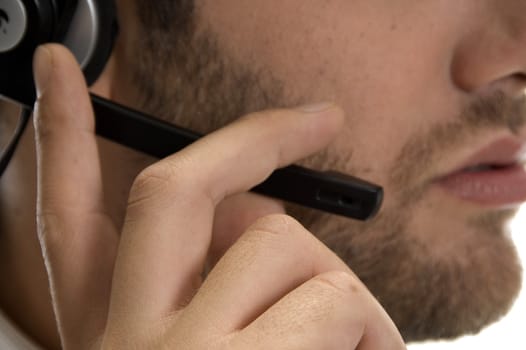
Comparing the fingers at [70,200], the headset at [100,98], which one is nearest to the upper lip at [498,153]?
the headset at [100,98]

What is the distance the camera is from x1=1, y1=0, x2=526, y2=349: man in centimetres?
71

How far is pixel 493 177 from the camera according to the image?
3.23ft

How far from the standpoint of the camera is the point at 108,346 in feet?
2.37

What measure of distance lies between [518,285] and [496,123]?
0.26 metres

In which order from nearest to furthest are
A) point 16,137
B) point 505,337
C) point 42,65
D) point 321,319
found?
1. point 321,319
2. point 42,65
3. point 16,137
4. point 505,337

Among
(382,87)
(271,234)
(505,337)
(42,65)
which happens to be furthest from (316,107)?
(505,337)

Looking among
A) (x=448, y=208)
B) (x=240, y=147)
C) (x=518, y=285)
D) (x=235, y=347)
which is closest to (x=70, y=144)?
(x=240, y=147)

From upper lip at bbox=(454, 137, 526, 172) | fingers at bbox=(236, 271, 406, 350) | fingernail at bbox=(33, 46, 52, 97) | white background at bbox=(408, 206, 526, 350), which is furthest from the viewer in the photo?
white background at bbox=(408, 206, 526, 350)

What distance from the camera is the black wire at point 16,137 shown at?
2.91ft

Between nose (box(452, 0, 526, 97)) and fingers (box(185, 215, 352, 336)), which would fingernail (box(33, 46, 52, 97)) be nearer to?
fingers (box(185, 215, 352, 336))

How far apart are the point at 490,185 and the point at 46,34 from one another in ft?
1.91

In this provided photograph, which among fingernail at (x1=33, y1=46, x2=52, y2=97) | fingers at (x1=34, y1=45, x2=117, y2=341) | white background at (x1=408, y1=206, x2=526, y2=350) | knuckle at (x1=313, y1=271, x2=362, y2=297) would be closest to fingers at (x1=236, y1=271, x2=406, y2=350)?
knuckle at (x1=313, y1=271, x2=362, y2=297)

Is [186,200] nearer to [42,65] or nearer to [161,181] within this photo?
[161,181]

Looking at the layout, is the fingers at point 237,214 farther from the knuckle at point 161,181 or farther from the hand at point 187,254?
the knuckle at point 161,181
